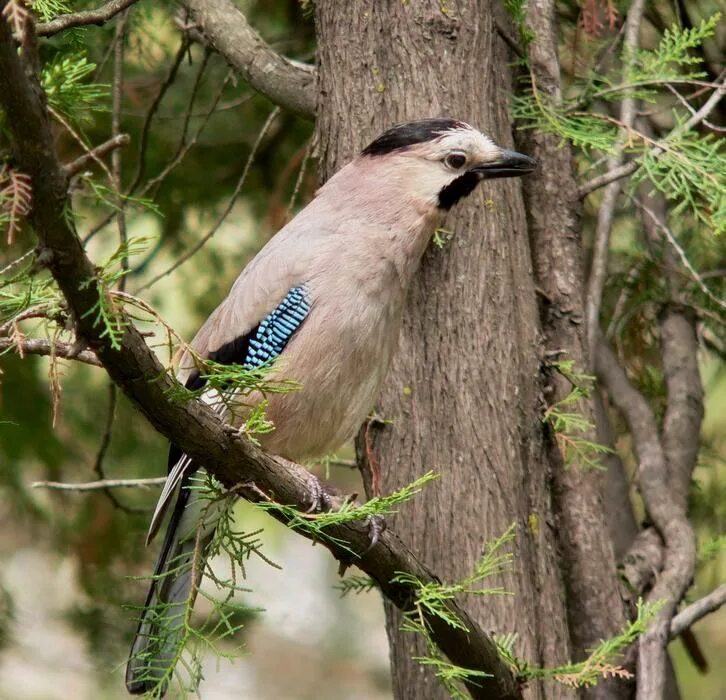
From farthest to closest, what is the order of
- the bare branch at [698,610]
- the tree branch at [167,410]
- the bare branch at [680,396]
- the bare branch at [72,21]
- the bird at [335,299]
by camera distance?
the bare branch at [680,396] → the bare branch at [698,610] → the bird at [335,299] → the bare branch at [72,21] → the tree branch at [167,410]

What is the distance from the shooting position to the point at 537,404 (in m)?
3.49

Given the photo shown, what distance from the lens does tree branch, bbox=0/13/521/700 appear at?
181cm

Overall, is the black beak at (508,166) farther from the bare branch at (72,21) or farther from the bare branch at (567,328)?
the bare branch at (72,21)

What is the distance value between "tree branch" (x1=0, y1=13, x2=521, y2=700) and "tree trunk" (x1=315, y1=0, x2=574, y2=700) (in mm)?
410

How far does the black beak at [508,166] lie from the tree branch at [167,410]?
98 centimetres

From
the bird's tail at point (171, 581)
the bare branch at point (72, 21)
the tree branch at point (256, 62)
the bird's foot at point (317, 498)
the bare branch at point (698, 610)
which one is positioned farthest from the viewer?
the tree branch at point (256, 62)

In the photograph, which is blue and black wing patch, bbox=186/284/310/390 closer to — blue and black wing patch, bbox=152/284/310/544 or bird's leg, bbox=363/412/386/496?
blue and black wing patch, bbox=152/284/310/544

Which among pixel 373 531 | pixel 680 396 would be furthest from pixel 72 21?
pixel 680 396

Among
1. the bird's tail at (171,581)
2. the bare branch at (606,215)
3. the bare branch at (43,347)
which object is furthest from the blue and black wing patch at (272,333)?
the bare branch at (606,215)

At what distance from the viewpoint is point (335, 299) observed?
10.3 feet

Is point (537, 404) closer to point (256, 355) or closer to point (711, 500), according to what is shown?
point (256, 355)

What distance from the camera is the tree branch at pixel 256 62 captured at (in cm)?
374

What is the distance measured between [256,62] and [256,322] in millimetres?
1002

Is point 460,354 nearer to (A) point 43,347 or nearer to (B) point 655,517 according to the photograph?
(B) point 655,517
